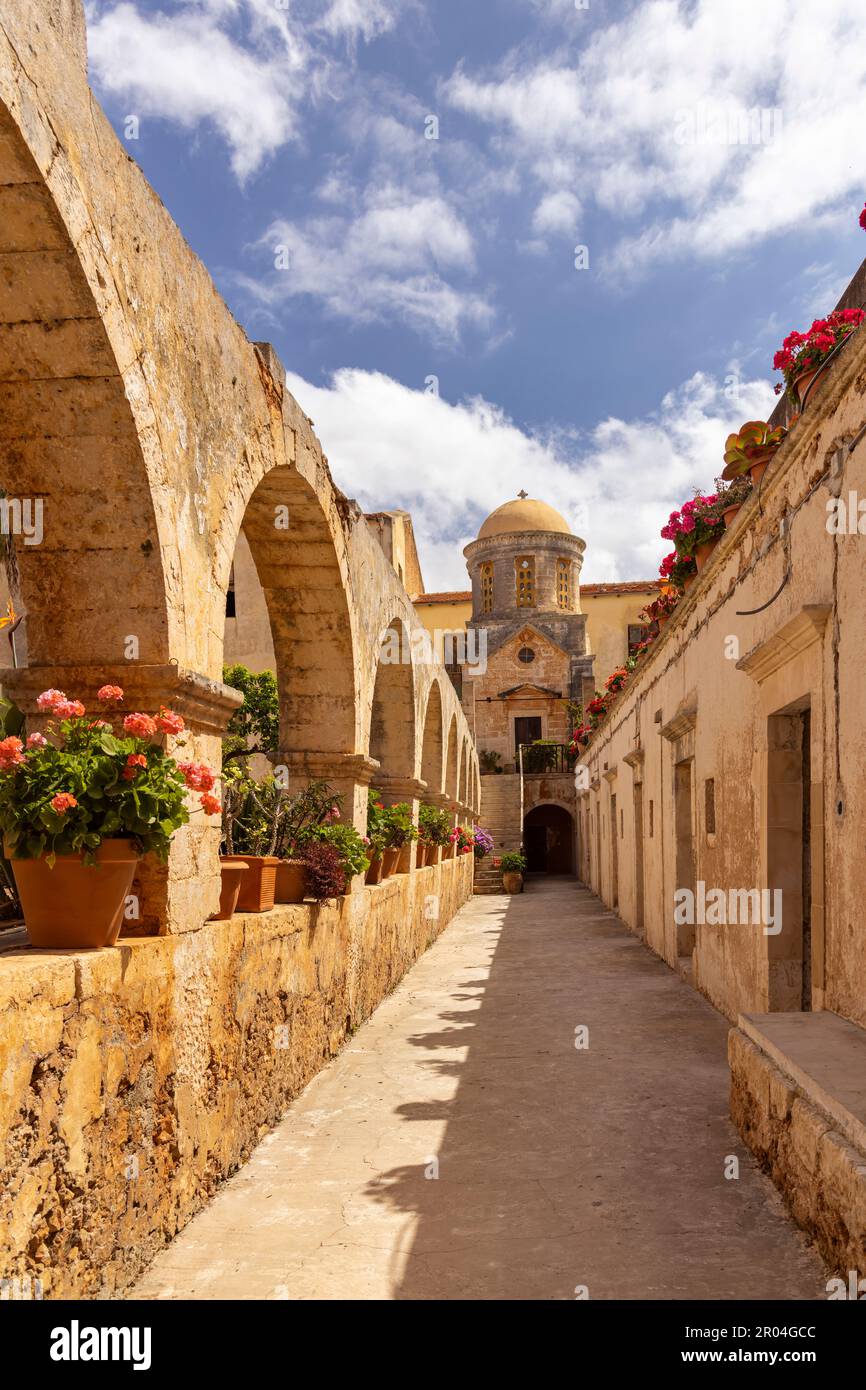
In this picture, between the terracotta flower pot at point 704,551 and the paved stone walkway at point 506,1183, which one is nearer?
the paved stone walkway at point 506,1183

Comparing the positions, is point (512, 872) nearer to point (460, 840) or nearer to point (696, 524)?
point (460, 840)

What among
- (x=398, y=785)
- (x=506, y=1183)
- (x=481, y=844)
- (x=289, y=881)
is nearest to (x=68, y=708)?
(x=506, y=1183)

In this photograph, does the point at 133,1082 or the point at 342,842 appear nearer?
the point at 133,1082

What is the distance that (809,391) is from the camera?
16.8 feet

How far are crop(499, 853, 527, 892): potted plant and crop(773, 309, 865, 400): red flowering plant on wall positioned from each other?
18.8 m

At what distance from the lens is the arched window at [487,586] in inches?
1547

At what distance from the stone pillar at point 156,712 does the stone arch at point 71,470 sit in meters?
0.05

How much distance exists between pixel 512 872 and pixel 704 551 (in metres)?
16.7

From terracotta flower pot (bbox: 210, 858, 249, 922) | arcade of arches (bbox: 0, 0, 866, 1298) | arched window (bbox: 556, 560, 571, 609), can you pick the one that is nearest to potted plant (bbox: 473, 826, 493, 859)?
arched window (bbox: 556, 560, 571, 609)

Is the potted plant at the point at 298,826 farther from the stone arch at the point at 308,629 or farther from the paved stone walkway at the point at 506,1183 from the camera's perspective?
the paved stone walkway at the point at 506,1183

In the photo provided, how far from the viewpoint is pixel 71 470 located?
3.78 metres

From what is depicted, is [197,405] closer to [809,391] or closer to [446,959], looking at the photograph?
[809,391]

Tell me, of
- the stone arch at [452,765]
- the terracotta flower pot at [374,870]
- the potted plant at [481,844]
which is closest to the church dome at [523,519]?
the potted plant at [481,844]
